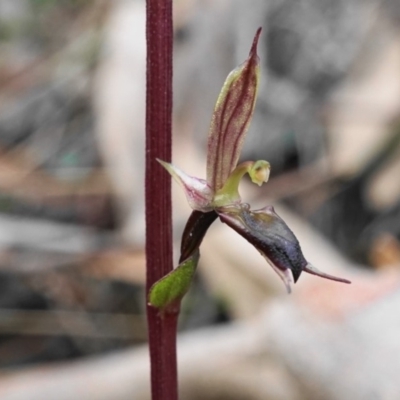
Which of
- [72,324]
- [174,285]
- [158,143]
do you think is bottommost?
[72,324]

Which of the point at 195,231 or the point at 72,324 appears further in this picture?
the point at 72,324

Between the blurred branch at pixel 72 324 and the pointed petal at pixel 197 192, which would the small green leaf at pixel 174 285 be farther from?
the blurred branch at pixel 72 324

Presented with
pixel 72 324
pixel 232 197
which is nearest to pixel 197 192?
pixel 232 197

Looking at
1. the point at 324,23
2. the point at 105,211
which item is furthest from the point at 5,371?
the point at 324,23

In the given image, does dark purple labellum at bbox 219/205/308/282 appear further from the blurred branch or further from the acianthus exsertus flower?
the blurred branch

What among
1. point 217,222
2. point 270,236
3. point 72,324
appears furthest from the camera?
point 217,222

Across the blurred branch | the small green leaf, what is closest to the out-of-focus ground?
the blurred branch

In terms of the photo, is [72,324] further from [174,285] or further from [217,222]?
[174,285]

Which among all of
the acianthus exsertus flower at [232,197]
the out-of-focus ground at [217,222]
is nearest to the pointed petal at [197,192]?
the acianthus exsertus flower at [232,197]

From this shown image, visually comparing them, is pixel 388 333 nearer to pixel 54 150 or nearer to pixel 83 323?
pixel 83 323
